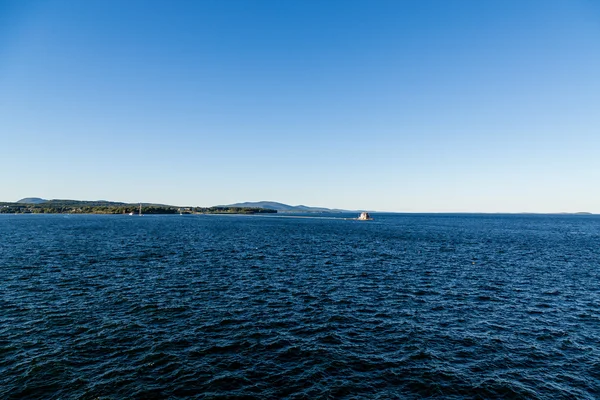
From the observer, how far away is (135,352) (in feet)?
80.3

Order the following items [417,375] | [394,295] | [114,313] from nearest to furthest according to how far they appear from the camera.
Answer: [417,375] < [114,313] < [394,295]

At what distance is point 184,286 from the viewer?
43000mm

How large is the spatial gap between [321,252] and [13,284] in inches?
2221

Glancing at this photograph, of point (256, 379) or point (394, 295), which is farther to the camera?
point (394, 295)

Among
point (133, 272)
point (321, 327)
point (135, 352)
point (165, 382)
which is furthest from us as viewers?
point (133, 272)

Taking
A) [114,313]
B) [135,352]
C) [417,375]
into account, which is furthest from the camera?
[114,313]

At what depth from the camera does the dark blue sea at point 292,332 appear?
68.5ft

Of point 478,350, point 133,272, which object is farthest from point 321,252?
point 478,350

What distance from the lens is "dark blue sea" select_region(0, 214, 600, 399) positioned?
20891mm

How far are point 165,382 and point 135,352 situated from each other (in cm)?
539

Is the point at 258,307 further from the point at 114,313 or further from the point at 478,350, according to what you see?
the point at 478,350

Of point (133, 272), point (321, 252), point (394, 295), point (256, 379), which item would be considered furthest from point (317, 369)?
point (321, 252)

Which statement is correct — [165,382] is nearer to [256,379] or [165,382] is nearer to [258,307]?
[256,379]

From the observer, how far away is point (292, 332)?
28.9 meters
